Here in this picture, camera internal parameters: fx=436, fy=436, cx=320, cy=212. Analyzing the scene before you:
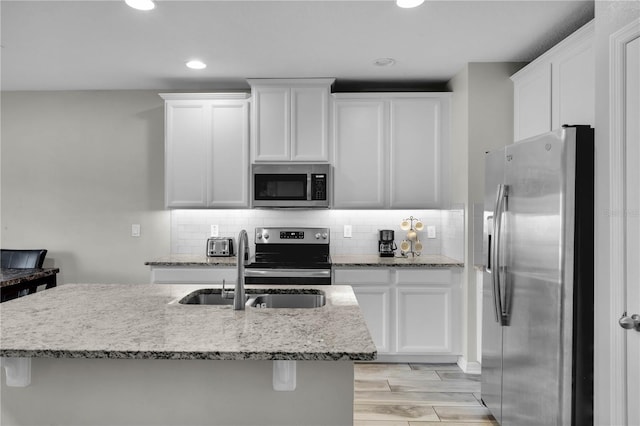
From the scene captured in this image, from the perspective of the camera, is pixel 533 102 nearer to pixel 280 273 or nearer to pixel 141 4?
pixel 280 273

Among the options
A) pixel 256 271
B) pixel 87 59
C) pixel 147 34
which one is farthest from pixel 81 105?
pixel 256 271

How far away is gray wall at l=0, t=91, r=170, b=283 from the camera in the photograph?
4.23m

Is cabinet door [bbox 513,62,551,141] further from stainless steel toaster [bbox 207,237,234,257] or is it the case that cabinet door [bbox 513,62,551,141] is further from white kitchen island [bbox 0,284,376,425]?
stainless steel toaster [bbox 207,237,234,257]

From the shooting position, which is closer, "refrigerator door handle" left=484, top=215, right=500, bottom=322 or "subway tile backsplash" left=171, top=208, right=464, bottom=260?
"refrigerator door handle" left=484, top=215, right=500, bottom=322

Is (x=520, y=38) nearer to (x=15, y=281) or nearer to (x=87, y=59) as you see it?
(x=87, y=59)

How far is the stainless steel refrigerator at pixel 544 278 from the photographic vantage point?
1.90m

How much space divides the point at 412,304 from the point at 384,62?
1969mm

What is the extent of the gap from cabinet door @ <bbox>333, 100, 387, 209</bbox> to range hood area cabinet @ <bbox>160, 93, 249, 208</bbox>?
0.83 m

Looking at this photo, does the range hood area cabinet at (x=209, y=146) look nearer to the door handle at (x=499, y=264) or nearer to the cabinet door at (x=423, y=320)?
the cabinet door at (x=423, y=320)

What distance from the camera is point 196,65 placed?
3525 mm

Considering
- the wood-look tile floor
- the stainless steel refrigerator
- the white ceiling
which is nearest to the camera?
the stainless steel refrigerator

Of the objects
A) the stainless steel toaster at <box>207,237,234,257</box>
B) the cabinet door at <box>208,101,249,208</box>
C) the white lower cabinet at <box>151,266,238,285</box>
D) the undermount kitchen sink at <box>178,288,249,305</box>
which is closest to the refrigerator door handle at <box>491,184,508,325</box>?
the undermount kitchen sink at <box>178,288,249,305</box>

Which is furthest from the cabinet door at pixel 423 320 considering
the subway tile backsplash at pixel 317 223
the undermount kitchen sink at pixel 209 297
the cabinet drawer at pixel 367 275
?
the undermount kitchen sink at pixel 209 297

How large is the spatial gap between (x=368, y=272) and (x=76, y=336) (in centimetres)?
248
